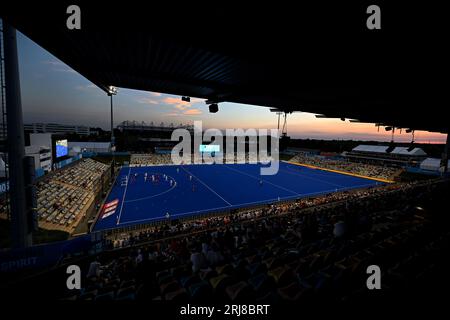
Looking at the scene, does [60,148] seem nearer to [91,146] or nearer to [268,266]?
[91,146]

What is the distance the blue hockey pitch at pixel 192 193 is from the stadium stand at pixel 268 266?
13.9 metres

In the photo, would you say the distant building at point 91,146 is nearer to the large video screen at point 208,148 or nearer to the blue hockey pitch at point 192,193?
the blue hockey pitch at point 192,193

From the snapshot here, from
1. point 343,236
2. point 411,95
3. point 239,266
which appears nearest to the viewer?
point 239,266

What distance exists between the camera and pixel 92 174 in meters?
36.4

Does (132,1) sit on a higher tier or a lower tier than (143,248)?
higher

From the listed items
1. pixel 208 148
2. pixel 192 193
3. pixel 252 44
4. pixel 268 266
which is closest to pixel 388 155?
pixel 208 148

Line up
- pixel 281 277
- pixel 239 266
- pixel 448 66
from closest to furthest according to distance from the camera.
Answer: pixel 448 66
pixel 281 277
pixel 239 266

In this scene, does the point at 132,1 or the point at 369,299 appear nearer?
the point at 132,1

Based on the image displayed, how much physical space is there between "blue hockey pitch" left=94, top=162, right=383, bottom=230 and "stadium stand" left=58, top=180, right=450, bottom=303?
13929mm

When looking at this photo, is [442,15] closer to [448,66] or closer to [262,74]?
[448,66]

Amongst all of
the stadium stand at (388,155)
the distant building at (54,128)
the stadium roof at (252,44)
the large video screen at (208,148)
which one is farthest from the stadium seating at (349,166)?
the distant building at (54,128)
